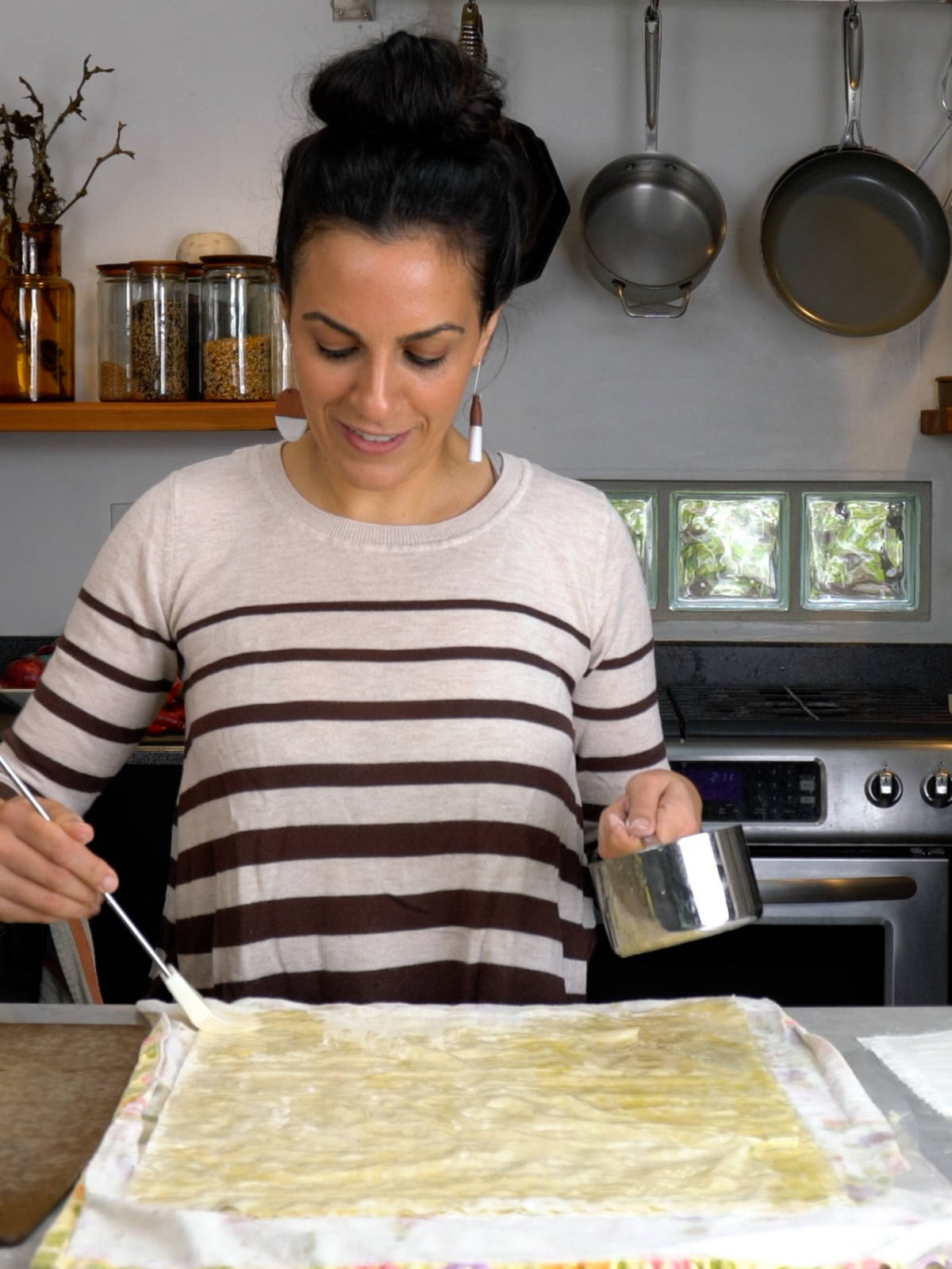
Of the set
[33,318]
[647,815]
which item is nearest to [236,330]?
[33,318]

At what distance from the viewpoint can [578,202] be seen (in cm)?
247

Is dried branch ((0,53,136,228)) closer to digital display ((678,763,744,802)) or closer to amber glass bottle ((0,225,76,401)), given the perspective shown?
amber glass bottle ((0,225,76,401))

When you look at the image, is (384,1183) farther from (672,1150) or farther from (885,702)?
(885,702)

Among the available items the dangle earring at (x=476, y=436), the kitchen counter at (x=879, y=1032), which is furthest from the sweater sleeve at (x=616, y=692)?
the kitchen counter at (x=879, y=1032)

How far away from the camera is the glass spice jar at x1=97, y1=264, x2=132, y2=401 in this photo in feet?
7.57

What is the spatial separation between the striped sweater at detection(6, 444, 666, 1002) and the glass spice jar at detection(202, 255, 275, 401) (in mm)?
1128

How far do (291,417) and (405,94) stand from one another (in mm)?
318

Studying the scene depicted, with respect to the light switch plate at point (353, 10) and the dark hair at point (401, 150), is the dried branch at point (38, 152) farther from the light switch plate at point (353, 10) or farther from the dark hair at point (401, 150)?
the dark hair at point (401, 150)

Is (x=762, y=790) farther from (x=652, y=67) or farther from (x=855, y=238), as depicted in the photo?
(x=652, y=67)

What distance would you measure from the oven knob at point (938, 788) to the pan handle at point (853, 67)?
1.02 m

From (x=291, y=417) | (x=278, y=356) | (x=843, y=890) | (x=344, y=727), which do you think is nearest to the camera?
(x=344, y=727)

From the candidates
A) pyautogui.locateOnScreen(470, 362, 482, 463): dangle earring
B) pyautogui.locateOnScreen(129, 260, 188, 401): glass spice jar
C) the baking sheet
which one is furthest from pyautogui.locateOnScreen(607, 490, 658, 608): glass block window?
the baking sheet

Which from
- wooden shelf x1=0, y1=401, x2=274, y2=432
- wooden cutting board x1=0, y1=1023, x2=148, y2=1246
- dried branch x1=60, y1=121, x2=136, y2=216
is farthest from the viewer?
dried branch x1=60, y1=121, x2=136, y2=216

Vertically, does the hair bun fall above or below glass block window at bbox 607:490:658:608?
above
